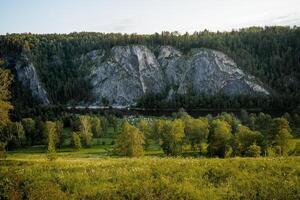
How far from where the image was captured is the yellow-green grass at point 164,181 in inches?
604

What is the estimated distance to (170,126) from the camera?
10131cm

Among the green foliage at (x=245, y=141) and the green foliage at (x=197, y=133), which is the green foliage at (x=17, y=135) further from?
the green foliage at (x=245, y=141)

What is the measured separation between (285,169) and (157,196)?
6.47 metres

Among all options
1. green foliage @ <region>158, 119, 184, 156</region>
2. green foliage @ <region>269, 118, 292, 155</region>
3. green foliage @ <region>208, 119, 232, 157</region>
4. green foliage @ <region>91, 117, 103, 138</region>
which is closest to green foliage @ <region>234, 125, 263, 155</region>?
green foliage @ <region>208, 119, 232, 157</region>

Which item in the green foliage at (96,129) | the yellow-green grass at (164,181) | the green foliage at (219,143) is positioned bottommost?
the green foliage at (96,129)

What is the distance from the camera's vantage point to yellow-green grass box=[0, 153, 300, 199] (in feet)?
50.3

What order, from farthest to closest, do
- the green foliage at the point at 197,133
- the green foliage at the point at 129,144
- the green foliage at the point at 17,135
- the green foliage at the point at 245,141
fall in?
the green foliage at the point at 17,135, the green foliage at the point at 197,133, the green foliage at the point at 129,144, the green foliage at the point at 245,141

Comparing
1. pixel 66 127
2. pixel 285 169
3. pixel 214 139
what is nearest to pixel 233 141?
pixel 214 139

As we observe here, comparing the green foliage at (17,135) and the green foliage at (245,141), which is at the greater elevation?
the green foliage at (245,141)

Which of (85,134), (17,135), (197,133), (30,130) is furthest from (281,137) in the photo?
(17,135)

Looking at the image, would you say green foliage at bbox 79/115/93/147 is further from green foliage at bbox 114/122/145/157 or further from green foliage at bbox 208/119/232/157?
green foliage at bbox 208/119/232/157

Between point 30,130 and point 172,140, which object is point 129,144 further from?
point 30,130

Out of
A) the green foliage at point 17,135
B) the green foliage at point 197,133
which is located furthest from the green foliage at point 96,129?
the green foliage at point 197,133

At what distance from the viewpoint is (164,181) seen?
16.3 m
